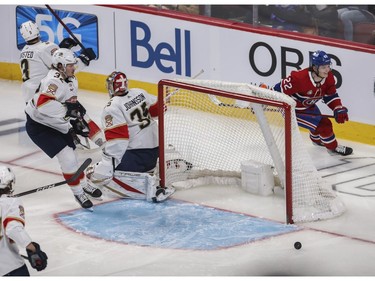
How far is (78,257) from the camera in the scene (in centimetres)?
754

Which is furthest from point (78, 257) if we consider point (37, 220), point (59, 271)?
point (37, 220)

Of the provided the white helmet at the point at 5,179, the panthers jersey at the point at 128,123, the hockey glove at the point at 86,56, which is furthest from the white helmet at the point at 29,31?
the white helmet at the point at 5,179

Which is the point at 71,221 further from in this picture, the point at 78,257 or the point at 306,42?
the point at 306,42

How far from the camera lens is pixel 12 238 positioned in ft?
20.4

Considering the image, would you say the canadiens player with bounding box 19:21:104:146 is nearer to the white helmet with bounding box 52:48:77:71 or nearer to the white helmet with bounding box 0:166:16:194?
the white helmet with bounding box 52:48:77:71

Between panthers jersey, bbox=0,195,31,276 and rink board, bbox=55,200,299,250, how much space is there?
1.57m

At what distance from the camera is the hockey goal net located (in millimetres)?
8172

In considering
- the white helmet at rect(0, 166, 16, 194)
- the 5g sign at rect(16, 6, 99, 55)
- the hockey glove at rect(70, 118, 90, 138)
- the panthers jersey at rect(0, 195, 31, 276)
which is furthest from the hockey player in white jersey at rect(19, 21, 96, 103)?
the panthers jersey at rect(0, 195, 31, 276)

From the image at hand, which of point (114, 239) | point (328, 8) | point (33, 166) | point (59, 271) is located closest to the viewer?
point (59, 271)

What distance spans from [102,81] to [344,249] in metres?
4.56

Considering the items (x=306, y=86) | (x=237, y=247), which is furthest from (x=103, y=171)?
(x=306, y=86)

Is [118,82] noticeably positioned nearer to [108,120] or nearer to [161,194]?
[108,120]

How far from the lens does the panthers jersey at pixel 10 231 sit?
623 centimetres

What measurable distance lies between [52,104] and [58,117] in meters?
0.10
